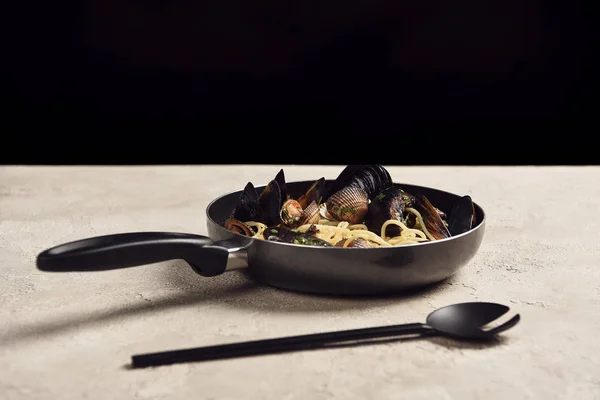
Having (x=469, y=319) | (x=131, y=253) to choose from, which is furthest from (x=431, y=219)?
(x=131, y=253)

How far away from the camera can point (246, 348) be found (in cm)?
107

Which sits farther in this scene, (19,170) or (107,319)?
(19,170)

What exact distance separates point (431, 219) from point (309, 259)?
17.2 inches

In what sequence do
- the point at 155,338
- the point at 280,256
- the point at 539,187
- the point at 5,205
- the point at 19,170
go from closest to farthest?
the point at 155,338 → the point at 280,256 → the point at 5,205 → the point at 539,187 → the point at 19,170

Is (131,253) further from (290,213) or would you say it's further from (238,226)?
(290,213)

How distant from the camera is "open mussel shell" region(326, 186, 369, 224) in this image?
5.32 feet

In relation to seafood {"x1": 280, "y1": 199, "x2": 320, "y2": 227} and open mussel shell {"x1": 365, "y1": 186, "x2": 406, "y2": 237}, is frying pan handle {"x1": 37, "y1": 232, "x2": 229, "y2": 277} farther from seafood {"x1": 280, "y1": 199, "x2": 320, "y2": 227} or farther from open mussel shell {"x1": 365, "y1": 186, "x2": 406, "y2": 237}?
open mussel shell {"x1": 365, "y1": 186, "x2": 406, "y2": 237}
